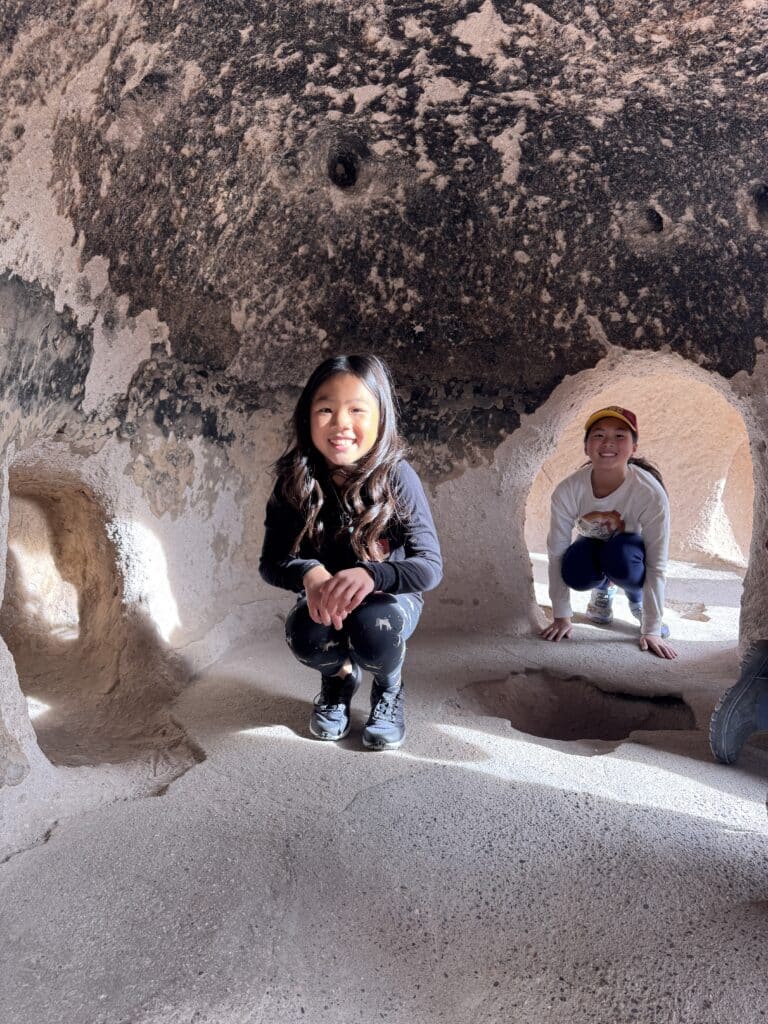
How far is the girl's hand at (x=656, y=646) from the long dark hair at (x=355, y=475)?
1.47 metres

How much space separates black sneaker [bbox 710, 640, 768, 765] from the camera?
203 cm

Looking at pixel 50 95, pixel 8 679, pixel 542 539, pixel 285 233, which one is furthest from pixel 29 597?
pixel 542 539

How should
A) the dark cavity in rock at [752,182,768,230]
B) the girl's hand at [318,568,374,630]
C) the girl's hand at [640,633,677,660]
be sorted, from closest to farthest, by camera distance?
the girl's hand at [318,568,374,630]
the dark cavity in rock at [752,182,768,230]
the girl's hand at [640,633,677,660]

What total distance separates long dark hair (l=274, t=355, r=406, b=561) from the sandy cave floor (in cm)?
55

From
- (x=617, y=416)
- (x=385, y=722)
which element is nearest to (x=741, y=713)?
(x=385, y=722)

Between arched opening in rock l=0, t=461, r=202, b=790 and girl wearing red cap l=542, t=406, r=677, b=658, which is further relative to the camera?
girl wearing red cap l=542, t=406, r=677, b=658

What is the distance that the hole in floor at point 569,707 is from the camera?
101 inches

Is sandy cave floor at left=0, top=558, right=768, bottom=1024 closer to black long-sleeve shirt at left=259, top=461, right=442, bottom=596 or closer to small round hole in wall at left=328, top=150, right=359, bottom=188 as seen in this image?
black long-sleeve shirt at left=259, top=461, right=442, bottom=596

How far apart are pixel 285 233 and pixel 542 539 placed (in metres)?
4.51

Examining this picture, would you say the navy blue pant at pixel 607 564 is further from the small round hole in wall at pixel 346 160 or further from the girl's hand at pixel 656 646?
the small round hole in wall at pixel 346 160

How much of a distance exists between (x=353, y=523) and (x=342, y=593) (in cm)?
23

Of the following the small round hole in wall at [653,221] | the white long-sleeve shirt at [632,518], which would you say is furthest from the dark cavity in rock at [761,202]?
the white long-sleeve shirt at [632,518]

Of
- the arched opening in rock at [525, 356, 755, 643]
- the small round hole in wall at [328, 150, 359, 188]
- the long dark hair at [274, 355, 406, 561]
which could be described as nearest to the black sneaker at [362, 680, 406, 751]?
the long dark hair at [274, 355, 406, 561]

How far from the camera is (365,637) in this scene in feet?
6.26
